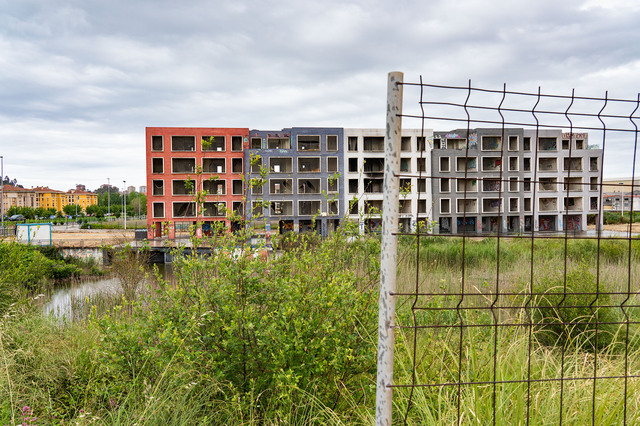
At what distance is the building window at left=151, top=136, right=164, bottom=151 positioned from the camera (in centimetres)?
3892

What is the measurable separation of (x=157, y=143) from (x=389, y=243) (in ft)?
134

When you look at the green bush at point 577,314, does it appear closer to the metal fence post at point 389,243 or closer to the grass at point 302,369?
the grass at point 302,369

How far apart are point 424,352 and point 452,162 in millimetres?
39111

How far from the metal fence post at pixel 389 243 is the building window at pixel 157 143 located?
40231mm

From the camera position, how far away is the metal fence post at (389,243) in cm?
196

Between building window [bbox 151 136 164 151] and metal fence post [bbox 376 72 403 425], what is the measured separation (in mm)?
40231

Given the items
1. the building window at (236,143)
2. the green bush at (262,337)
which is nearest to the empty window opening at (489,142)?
the building window at (236,143)

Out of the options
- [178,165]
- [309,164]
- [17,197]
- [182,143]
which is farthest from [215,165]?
[17,197]

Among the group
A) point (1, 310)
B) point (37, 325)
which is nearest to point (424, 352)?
point (37, 325)

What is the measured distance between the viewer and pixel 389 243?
1.97 m

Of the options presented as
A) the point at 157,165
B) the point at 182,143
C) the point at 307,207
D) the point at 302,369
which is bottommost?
the point at 302,369

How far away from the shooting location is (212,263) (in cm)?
363

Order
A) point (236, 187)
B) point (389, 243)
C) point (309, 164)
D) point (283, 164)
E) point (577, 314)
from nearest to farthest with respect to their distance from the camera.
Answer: point (389, 243) → point (577, 314) → point (283, 164) → point (309, 164) → point (236, 187)

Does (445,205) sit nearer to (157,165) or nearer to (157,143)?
(157,165)
